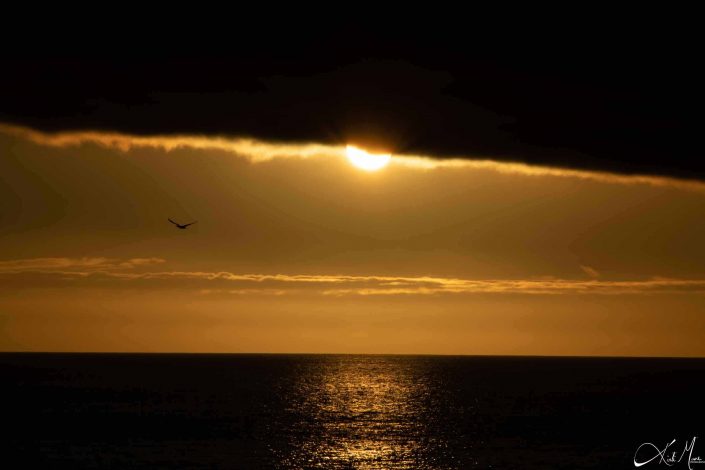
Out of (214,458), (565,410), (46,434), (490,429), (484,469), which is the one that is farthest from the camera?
(565,410)

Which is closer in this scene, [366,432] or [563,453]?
[563,453]

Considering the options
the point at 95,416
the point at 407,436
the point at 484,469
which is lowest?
the point at 484,469

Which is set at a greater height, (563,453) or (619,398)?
(619,398)

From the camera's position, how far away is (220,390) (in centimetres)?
19050

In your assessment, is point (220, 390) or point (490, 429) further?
point (220, 390)

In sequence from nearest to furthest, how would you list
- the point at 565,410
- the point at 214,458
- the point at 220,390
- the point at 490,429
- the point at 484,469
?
the point at 484,469 < the point at 214,458 < the point at 490,429 < the point at 565,410 < the point at 220,390

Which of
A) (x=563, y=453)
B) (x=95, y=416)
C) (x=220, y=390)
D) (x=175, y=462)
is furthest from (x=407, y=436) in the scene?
(x=220, y=390)

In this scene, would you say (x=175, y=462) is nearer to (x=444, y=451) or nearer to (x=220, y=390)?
(x=444, y=451)

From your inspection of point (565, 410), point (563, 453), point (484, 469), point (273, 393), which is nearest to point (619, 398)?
point (565, 410)

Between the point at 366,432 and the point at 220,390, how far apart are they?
287ft

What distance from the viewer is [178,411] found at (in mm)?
134500

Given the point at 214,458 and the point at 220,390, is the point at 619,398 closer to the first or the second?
the point at 220,390

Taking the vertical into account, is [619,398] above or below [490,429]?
above

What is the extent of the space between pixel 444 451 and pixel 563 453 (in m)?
11.0
